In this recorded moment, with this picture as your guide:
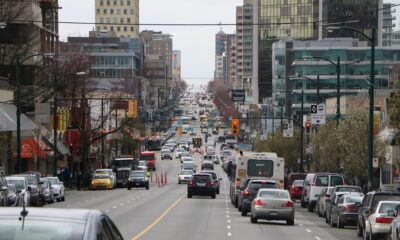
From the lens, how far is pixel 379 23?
199 meters

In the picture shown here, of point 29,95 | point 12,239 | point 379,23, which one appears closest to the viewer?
point 12,239

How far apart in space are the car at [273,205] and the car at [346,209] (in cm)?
173

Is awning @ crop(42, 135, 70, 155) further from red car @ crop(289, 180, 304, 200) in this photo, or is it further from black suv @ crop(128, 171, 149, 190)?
red car @ crop(289, 180, 304, 200)

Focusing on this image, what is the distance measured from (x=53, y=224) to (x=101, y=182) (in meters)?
74.0

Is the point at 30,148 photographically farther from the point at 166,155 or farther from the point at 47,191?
the point at 166,155

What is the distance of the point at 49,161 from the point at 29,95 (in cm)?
2156

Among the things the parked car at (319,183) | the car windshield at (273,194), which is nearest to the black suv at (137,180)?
the parked car at (319,183)

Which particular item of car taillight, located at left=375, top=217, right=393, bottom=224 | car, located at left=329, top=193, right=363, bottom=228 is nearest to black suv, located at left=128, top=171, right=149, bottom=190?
car, located at left=329, top=193, right=363, bottom=228

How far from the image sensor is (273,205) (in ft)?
125

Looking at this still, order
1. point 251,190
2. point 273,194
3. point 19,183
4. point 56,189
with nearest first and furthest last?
point 273,194 < point 19,183 < point 251,190 < point 56,189

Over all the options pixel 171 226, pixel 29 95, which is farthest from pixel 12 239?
pixel 29 95

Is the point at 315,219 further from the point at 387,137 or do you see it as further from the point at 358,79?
the point at 358,79

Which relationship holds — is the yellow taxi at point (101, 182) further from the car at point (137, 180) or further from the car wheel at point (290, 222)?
the car wheel at point (290, 222)

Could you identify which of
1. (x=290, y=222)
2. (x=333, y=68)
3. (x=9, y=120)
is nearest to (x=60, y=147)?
(x=9, y=120)
